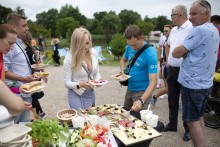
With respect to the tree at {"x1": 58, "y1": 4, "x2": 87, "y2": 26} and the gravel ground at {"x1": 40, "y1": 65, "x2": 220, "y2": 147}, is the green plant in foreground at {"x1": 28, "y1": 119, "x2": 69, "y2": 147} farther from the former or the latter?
the tree at {"x1": 58, "y1": 4, "x2": 87, "y2": 26}

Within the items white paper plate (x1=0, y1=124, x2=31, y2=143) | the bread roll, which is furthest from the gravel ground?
white paper plate (x1=0, y1=124, x2=31, y2=143)

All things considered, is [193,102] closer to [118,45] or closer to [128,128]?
[128,128]

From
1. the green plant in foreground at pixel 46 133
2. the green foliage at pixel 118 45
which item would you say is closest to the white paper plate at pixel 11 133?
the green plant in foreground at pixel 46 133

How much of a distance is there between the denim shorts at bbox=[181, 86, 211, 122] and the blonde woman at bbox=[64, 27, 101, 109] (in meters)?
1.32

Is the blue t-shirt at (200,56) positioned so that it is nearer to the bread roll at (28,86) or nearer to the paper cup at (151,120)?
the paper cup at (151,120)

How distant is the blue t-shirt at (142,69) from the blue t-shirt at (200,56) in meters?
0.45

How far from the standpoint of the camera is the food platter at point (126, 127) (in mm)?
1972

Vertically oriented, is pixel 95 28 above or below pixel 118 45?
above

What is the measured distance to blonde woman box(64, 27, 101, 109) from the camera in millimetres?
2846

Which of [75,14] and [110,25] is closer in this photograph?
[110,25]

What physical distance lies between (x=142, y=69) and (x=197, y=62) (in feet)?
2.36

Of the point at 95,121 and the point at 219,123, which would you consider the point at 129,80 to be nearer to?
the point at 95,121

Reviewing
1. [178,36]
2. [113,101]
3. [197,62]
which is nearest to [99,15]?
[113,101]

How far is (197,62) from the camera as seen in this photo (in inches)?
111
